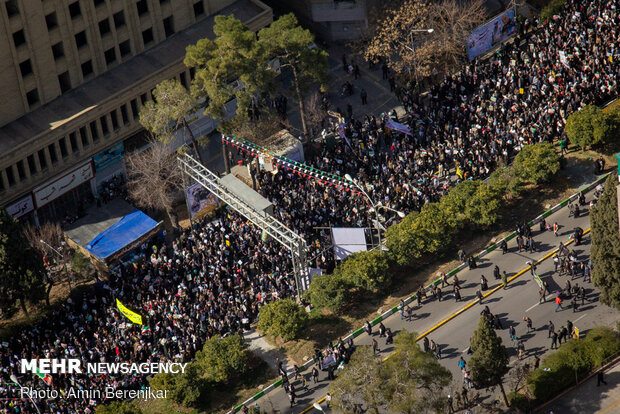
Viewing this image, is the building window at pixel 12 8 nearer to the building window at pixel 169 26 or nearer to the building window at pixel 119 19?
the building window at pixel 119 19

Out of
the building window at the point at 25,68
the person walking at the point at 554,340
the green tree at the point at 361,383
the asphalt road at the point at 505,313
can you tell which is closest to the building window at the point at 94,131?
the building window at the point at 25,68

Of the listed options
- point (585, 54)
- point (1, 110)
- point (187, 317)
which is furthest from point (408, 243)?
point (1, 110)

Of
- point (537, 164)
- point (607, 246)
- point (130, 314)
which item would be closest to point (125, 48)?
point (130, 314)

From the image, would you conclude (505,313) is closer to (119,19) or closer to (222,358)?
(222,358)

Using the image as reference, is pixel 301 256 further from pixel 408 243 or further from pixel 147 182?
pixel 147 182

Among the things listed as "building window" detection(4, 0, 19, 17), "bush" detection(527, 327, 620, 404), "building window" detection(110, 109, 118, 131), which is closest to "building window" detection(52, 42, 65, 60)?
"building window" detection(4, 0, 19, 17)
